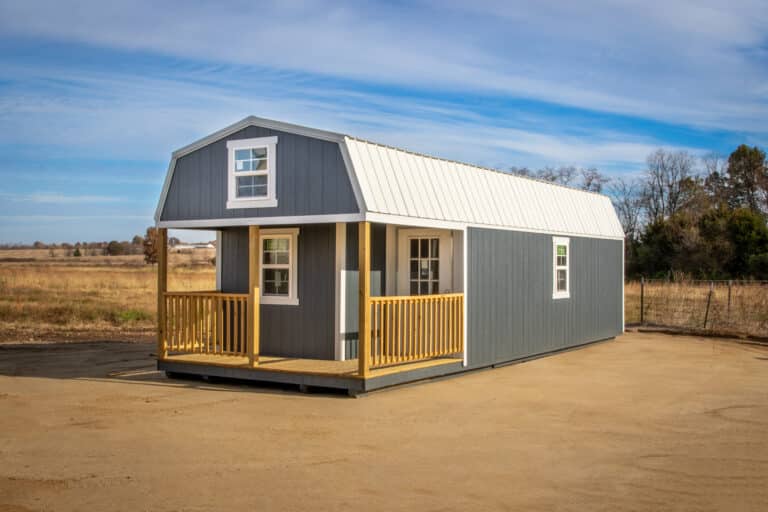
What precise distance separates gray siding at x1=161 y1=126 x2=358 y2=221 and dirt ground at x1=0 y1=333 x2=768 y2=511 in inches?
103

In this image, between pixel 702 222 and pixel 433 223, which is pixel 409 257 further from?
pixel 702 222

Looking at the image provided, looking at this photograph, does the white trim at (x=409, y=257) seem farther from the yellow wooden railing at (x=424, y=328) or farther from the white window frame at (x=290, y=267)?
the white window frame at (x=290, y=267)

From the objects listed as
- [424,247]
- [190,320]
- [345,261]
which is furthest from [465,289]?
[190,320]

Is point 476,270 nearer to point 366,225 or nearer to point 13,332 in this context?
point 366,225

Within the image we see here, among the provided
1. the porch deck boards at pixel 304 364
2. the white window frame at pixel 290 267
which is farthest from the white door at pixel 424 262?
the white window frame at pixel 290 267

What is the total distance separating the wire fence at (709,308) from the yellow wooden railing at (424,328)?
10.4m

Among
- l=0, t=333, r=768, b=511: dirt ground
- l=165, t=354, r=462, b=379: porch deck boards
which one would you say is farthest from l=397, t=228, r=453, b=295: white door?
l=0, t=333, r=768, b=511: dirt ground

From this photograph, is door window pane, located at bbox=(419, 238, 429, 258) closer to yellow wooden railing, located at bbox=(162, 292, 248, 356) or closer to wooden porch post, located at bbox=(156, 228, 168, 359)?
yellow wooden railing, located at bbox=(162, 292, 248, 356)

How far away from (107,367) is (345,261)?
5067 millimetres

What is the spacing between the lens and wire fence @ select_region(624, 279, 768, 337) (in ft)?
66.3

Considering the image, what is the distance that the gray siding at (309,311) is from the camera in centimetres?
1230

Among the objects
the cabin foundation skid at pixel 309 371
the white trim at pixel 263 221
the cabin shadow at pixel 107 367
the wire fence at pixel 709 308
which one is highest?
the white trim at pixel 263 221

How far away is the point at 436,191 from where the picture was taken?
40.7ft

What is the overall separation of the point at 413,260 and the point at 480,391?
10.3 ft
